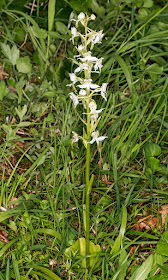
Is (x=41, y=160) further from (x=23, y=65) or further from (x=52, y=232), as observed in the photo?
(x=23, y=65)

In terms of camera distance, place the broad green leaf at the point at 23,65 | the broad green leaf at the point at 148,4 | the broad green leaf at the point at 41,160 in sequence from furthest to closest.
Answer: the broad green leaf at the point at 148,4
the broad green leaf at the point at 23,65
the broad green leaf at the point at 41,160

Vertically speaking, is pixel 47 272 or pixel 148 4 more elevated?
pixel 148 4

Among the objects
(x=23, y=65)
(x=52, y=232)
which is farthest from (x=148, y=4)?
(x=52, y=232)

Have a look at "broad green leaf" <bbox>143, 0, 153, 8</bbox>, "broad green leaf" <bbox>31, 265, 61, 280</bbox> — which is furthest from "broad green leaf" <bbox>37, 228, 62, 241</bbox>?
"broad green leaf" <bbox>143, 0, 153, 8</bbox>

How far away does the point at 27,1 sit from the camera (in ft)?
8.09

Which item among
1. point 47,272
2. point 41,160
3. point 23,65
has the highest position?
point 23,65

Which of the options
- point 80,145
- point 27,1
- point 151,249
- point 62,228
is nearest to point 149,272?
point 151,249

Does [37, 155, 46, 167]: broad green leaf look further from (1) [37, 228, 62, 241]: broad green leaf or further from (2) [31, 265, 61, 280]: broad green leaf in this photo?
(2) [31, 265, 61, 280]: broad green leaf

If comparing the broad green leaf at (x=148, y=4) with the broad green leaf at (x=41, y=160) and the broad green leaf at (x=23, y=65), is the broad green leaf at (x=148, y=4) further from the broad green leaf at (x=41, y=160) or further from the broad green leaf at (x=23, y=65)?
the broad green leaf at (x=41, y=160)

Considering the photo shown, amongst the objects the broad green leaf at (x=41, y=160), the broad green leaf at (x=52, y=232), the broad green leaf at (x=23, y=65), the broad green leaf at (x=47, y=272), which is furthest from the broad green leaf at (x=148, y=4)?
the broad green leaf at (x=47, y=272)

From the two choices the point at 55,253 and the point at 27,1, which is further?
the point at 27,1

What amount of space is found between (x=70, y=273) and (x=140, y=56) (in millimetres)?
1594

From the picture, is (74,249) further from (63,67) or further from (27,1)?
(27,1)

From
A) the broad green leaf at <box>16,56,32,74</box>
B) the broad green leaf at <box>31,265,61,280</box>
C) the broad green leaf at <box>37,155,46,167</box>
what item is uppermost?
the broad green leaf at <box>16,56,32,74</box>
